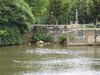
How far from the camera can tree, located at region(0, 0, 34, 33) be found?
2138 inches

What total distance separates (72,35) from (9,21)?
8.43 meters

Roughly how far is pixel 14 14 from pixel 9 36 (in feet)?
9.81

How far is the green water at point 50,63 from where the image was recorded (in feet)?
102

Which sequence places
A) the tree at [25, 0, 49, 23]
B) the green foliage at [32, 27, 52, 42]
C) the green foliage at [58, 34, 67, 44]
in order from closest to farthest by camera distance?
the green foliage at [58, 34, 67, 44] → the green foliage at [32, 27, 52, 42] → the tree at [25, 0, 49, 23]

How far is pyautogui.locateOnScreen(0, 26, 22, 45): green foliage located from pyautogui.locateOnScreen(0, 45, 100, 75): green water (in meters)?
8.88

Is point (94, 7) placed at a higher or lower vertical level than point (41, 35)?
higher

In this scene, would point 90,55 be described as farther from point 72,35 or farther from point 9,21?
point 9,21

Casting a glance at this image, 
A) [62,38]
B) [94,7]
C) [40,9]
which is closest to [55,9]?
[40,9]

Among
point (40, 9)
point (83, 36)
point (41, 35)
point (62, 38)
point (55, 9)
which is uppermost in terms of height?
point (55, 9)

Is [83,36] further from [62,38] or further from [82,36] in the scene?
[62,38]

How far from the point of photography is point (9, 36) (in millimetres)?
54156

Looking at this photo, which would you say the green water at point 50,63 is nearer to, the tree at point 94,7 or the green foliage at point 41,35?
the green foliage at point 41,35

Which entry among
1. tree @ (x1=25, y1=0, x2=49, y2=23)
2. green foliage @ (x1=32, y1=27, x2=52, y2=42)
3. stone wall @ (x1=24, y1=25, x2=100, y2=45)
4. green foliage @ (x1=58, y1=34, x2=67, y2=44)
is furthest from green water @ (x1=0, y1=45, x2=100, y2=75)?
tree @ (x1=25, y1=0, x2=49, y2=23)

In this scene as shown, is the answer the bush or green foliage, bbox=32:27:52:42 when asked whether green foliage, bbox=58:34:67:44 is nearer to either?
the bush
